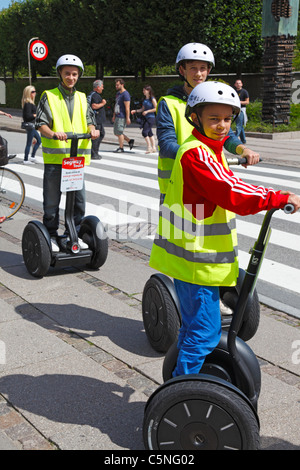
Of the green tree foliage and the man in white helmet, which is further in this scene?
the green tree foliage

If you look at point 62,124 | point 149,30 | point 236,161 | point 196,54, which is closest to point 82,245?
point 62,124

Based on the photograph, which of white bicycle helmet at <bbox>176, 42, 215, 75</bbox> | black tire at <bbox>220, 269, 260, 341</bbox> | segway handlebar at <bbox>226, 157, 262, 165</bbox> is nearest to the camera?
segway handlebar at <bbox>226, 157, 262, 165</bbox>

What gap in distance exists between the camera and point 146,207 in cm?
930

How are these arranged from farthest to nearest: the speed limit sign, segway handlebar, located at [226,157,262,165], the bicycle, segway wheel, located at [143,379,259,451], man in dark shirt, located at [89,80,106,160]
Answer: the speed limit sign
man in dark shirt, located at [89,80,106,160]
the bicycle
segway handlebar, located at [226,157,262,165]
segway wheel, located at [143,379,259,451]

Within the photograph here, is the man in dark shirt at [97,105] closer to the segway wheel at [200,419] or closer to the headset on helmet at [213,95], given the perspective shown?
the headset on helmet at [213,95]

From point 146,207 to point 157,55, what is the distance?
19.5 meters

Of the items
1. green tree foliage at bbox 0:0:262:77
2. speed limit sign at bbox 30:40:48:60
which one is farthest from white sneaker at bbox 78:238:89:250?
green tree foliage at bbox 0:0:262:77

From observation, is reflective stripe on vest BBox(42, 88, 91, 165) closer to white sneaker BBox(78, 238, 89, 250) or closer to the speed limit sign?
white sneaker BBox(78, 238, 89, 250)

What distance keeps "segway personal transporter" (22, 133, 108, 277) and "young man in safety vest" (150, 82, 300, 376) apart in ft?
9.11

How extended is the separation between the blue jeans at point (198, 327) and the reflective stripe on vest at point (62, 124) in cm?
310

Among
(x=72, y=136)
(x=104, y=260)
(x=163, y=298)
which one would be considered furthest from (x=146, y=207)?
(x=163, y=298)

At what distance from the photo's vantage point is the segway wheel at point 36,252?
18.3ft

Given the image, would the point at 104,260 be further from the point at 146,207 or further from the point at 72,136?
the point at 146,207

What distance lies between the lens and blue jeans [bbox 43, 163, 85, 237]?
5785 millimetres
